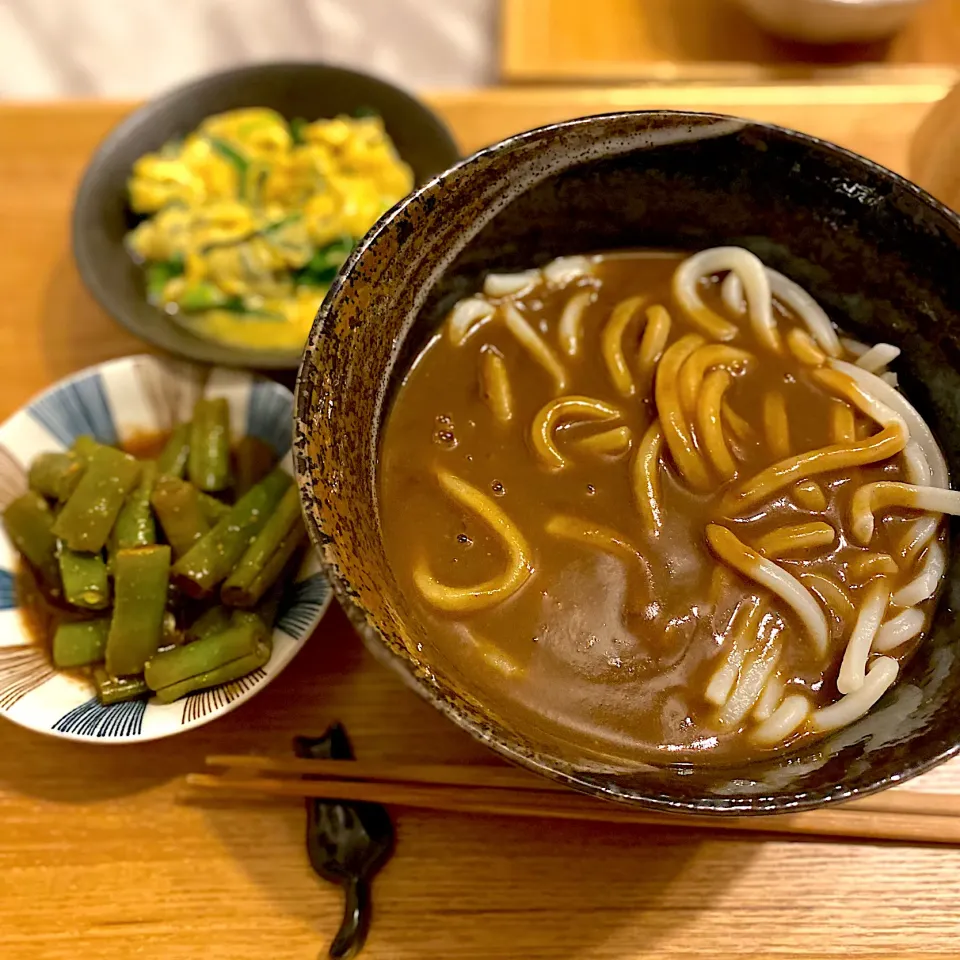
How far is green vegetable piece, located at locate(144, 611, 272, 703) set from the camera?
60.2 inches

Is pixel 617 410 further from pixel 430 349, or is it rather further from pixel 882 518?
pixel 882 518

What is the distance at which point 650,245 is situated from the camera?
1682 mm

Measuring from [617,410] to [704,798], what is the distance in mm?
675

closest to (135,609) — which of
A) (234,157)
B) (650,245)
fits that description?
(650,245)

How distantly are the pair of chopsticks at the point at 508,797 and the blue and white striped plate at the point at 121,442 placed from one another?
5.4 inches

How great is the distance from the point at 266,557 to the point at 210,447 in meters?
0.31

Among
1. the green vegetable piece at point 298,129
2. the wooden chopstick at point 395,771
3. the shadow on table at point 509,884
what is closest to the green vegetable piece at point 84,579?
the wooden chopstick at point 395,771

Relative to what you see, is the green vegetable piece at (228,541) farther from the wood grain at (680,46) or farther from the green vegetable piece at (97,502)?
the wood grain at (680,46)

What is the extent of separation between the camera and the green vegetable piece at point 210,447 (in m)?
1.77

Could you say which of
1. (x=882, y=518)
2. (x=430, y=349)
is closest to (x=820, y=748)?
(x=882, y=518)

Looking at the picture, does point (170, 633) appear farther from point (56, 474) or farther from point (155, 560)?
point (56, 474)

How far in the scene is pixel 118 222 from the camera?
2.26 m

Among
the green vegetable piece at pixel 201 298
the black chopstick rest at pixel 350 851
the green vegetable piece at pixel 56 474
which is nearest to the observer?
the black chopstick rest at pixel 350 851

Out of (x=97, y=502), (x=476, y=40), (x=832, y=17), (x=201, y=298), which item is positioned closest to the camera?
(x=97, y=502)
